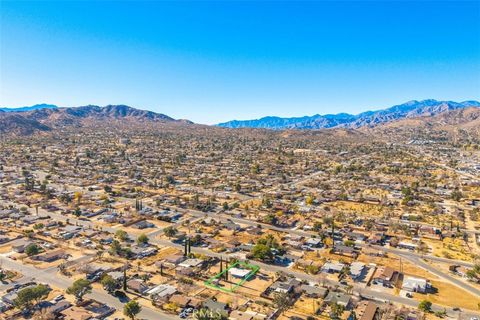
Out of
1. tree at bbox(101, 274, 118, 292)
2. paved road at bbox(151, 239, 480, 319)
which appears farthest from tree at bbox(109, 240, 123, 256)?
tree at bbox(101, 274, 118, 292)

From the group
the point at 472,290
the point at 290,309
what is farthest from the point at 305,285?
the point at 472,290

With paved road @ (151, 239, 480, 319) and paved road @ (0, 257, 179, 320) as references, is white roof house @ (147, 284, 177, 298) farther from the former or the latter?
paved road @ (151, 239, 480, 319)

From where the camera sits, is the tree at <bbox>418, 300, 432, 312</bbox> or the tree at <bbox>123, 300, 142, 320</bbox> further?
the tree at <bbox>418, 300, 432, 312</bbox>

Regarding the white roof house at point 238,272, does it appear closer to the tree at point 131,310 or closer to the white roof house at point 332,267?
the white roof house at point 332,267

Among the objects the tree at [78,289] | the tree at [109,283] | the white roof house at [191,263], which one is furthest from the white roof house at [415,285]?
the tree at [78,289]

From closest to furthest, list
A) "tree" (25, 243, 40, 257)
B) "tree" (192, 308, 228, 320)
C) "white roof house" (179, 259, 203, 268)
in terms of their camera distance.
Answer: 1. "tree" (192, 308, 228, 320)
2. "white roof house" (179, 259, 203, 268)
3. "tree" (25, 243, 40, 257)

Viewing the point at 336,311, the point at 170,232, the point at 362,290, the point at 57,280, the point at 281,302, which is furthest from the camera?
the point at 170,232

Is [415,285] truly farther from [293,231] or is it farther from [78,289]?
[78,289]

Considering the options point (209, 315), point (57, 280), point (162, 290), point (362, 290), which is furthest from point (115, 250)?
point (362, 290)
